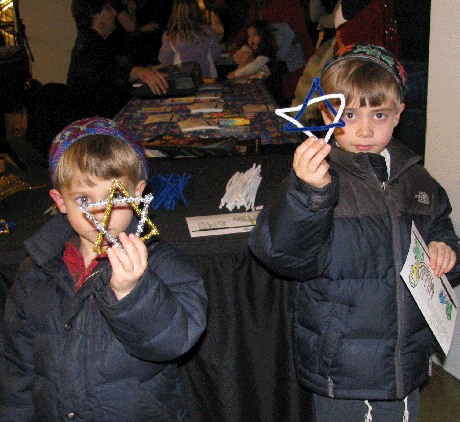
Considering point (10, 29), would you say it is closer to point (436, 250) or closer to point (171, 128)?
point (171, 128)

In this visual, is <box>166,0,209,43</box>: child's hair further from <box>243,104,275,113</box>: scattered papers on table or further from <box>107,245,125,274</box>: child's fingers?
<box>107,245,125,274</box>: child's fingers

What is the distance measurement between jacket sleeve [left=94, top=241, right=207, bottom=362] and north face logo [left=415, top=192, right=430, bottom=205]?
0.79 metres

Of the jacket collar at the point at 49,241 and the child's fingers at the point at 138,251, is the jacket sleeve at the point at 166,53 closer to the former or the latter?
the jacket collar at the point at 49,241

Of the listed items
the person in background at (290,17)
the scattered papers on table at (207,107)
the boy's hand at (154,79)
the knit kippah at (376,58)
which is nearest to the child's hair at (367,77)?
the knit kippah at (376,58)

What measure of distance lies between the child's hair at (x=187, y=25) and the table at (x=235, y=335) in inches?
155

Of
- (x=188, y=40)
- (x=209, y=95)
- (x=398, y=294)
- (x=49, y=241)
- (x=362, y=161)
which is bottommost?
(x=209, y=95)

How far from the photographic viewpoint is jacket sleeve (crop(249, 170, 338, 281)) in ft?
4.50

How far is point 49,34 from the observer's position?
1003 cm

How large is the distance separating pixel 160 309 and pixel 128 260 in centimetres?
19

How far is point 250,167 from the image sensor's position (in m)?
2.66

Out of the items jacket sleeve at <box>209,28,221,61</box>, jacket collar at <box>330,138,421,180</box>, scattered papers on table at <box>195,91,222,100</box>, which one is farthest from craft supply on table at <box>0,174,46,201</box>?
jacket sleeve at <box>209,28,221,61</box>

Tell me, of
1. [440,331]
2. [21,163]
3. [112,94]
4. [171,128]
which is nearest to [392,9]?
[171,128]

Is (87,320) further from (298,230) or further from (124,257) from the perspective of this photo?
(298,230)

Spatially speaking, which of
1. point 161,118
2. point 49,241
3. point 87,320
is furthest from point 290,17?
point 87,320
